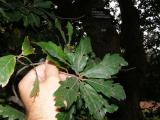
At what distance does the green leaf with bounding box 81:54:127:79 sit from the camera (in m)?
1.72

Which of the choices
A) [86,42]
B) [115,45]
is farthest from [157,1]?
[86,42]

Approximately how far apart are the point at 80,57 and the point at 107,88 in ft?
0.58

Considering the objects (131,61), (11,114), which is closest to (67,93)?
(11,114)

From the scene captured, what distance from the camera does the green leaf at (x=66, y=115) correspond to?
161 cm

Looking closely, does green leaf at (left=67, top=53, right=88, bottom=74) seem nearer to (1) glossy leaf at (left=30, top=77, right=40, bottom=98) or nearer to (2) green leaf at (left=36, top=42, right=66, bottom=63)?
(2) green leaf at (left=36, top=42, right=66, bottom=63)

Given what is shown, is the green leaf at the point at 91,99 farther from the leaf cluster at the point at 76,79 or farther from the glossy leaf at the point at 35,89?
the glossy leaf at the point at 35,89

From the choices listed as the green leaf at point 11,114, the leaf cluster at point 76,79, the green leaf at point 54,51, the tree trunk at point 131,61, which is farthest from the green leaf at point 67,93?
the tree trunk at point 131,61

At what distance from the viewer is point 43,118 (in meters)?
1.58

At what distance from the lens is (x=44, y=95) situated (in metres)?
1.62

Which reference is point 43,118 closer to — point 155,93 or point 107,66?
point 107,66

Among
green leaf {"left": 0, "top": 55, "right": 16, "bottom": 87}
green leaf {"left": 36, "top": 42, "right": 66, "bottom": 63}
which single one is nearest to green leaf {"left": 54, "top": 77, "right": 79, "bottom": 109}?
green leaf {"left": 36, "top": 42, "right": 66, "bottom": 63}

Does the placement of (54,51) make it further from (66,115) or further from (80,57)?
(66,115)

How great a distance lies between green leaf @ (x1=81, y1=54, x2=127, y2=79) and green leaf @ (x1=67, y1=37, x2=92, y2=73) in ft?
0.12

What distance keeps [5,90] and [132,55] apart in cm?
608
